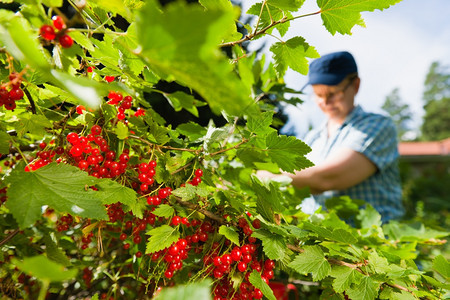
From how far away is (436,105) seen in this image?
28266 mm

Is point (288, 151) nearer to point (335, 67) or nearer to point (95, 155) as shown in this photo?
point (95, 155)

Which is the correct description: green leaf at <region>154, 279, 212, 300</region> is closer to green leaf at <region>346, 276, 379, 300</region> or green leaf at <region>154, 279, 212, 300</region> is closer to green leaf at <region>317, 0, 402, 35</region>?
green leaf at <region>346, 276, 379, 300</region>

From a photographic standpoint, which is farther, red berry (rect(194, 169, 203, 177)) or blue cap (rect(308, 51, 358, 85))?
blue cap (rect(308, 51, 358, 85))

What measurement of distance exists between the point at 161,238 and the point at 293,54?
493mm

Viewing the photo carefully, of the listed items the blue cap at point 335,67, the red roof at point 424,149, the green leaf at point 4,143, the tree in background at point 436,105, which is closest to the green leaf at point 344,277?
the green leaf at point 4,143

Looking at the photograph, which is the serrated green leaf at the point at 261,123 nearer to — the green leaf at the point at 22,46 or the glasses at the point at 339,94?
the green leaf at the point at 22,46

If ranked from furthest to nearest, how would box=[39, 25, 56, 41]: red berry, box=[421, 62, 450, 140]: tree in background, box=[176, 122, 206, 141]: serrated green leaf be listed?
1. box=[421, 62, 450, 140]: tree in background
2. box=[176, 122, 206, 141]: serrated green leaf
3. box=[39, 25, 56, 41]: red berry

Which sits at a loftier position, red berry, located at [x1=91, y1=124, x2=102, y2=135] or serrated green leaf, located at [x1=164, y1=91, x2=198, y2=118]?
serrated green leaf, located at [x1=164, y1=91, x2=198, y2=118]

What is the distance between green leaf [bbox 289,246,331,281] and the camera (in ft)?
1.86

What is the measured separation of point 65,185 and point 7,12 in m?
0.27

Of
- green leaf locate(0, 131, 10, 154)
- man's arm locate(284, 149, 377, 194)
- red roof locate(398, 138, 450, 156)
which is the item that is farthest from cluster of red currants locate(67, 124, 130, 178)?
red roof locate(398, 138, 450, 156)

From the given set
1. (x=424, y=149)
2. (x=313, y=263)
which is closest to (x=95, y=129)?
(x=313, y=263)

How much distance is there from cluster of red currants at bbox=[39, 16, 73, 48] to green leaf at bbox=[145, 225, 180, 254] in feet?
1.17

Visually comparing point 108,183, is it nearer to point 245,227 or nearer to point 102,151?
point 102,151
